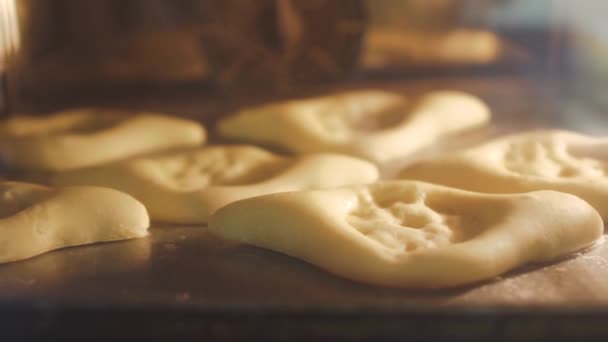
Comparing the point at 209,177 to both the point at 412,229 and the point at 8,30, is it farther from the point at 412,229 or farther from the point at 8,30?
the point at 8,30

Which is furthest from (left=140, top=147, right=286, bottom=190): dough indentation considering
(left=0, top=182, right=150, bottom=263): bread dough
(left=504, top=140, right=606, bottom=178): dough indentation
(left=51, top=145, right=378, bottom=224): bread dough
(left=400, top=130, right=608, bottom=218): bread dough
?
(left=504, top=140, right=606, bottom=178): dough indentation

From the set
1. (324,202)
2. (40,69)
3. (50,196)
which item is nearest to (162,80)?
(40,69)

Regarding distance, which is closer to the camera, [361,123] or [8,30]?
[361,123]

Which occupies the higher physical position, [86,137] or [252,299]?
[86,137]

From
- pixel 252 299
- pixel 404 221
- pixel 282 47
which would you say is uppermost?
pixel 282 47

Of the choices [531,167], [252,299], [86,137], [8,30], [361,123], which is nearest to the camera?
[252,299]

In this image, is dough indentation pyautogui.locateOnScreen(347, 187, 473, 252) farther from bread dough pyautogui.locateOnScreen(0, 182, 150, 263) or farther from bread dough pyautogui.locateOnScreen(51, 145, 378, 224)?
bread dough pyautogui.locateOnScreen(0, 182, 150, 263)

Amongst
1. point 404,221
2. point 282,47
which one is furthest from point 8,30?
point 404,221
